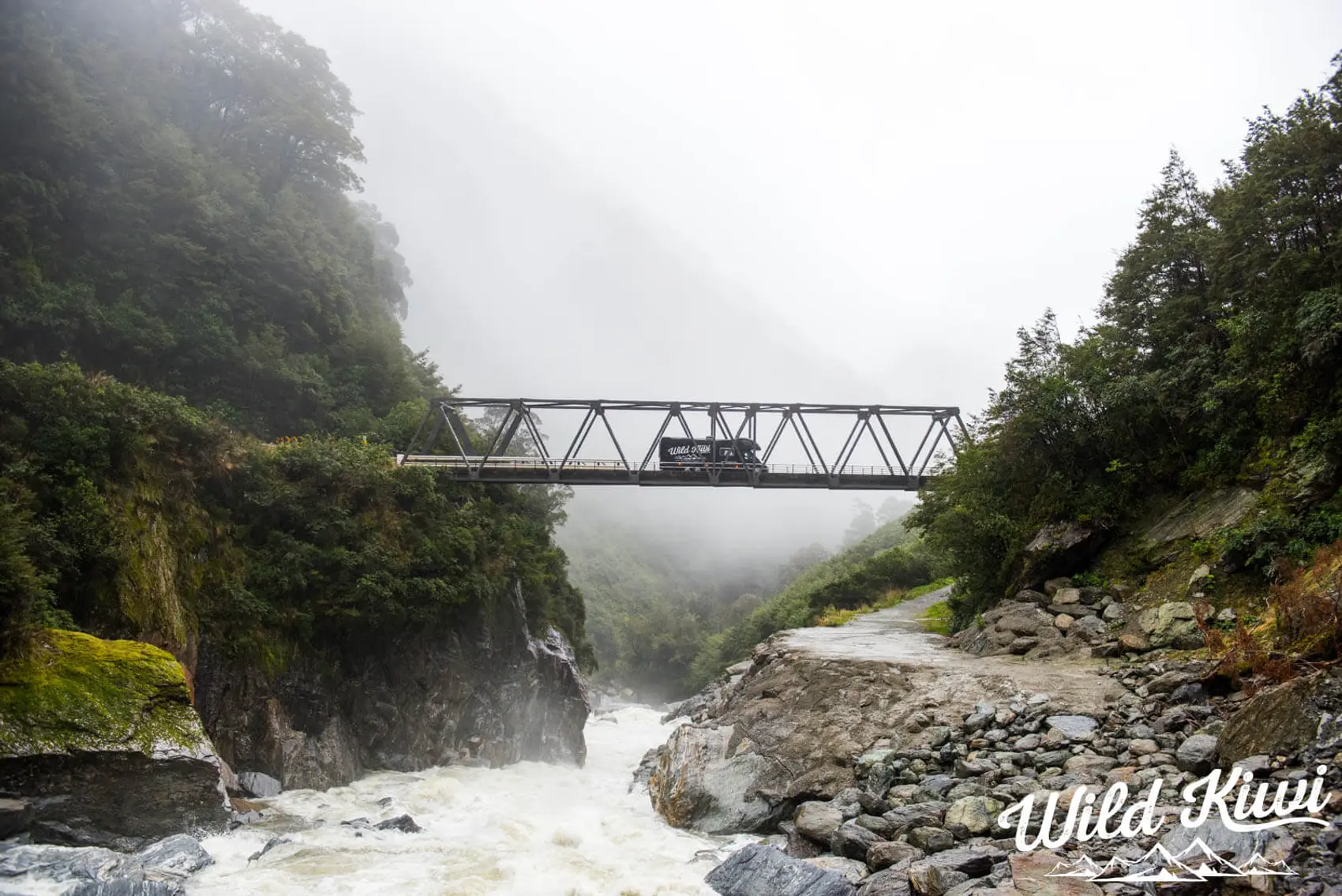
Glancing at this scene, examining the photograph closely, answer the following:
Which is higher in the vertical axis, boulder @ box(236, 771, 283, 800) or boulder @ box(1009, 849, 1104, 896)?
boulder @ box(1009, 849, 1104, 896)

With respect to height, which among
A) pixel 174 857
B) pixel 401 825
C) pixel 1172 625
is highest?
pixel 1172 625

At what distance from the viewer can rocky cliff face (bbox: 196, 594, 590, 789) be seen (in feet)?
65.2

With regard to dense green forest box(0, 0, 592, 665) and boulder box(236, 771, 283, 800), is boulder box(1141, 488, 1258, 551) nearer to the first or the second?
dense green forest box(0, 0, 592, 665)

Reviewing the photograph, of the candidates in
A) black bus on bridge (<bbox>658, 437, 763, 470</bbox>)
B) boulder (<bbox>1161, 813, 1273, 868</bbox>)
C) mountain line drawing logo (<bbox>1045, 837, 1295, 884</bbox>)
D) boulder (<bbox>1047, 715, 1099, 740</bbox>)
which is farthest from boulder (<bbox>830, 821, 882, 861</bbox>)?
black bus on bridge (<bbox>658, 437, 763, 470</bbox>)

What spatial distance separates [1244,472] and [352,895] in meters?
18.3

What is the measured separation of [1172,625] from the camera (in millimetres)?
13531

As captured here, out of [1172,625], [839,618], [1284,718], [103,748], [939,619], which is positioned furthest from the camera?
[839,618]

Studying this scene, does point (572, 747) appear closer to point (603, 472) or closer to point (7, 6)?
point (603, 472)

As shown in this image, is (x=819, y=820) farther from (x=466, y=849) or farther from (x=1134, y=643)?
(x=1134, y=643)

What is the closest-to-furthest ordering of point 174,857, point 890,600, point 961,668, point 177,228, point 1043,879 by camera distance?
point 1043,879
point 174,857
point 961,668
point 177,228
point 890,600

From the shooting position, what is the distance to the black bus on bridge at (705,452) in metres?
29.8

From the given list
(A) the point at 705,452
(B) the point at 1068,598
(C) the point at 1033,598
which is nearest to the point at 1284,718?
(B) the point at 1068,598

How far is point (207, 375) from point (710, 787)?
98.3 ft

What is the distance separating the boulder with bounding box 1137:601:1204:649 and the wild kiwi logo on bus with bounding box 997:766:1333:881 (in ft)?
19.1
